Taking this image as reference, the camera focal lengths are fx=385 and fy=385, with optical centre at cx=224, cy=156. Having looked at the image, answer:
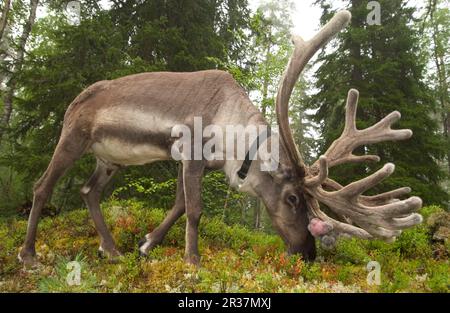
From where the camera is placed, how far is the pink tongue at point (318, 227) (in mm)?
4391

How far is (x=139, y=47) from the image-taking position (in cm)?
1067

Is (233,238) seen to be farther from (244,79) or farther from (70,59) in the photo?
(70,59)

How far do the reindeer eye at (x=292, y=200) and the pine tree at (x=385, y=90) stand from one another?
7.24m

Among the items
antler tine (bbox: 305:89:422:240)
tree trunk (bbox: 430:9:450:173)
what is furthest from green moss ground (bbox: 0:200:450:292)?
tree trunk (bbox: 430:9:450:173)

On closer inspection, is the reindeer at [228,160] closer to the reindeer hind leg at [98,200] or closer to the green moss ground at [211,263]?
the reindeer hind leg at [98,200]

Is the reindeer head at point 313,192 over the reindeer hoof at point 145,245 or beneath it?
over

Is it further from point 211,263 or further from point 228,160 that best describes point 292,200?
point 211,263

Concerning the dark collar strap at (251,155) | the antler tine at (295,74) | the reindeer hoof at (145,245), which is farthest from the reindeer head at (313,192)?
the reindeer hoof at (145,245)

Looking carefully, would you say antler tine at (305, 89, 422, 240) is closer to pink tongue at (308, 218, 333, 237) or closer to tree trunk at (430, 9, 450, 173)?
pink tongue at (308, 218, 333, 237)

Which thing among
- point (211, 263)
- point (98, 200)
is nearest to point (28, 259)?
point (98, 200)

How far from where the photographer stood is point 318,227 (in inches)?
175

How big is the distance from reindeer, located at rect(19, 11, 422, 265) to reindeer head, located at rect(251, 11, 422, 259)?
0.04 ft

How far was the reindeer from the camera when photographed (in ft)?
15.0

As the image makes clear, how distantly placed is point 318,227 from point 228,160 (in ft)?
4.75
